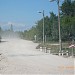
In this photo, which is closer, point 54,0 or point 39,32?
point 54,0

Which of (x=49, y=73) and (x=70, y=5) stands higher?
(x=70, y=5)

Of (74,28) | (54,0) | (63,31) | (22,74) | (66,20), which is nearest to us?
(22,74)

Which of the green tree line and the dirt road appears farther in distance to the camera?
the green tree line

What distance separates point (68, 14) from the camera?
86.3 metres

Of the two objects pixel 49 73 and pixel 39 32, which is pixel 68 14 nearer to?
pixel 39 32

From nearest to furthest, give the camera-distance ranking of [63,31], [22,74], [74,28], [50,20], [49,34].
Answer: [22,74] → [74,28] → [63,31] → [49,34] → [50,20]

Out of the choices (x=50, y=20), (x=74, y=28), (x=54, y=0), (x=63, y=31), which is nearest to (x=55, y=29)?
(x=63, y=31)

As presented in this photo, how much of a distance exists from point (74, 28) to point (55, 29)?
28.9 ft

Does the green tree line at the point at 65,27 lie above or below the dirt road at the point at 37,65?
above

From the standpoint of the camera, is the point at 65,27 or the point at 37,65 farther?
the point at 65,27

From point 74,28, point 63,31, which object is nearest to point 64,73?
point 74,28

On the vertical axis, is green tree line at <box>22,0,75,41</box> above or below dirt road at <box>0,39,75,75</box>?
above

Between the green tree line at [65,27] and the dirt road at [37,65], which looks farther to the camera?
the green tree line at [65,27]

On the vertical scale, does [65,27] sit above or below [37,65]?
above
